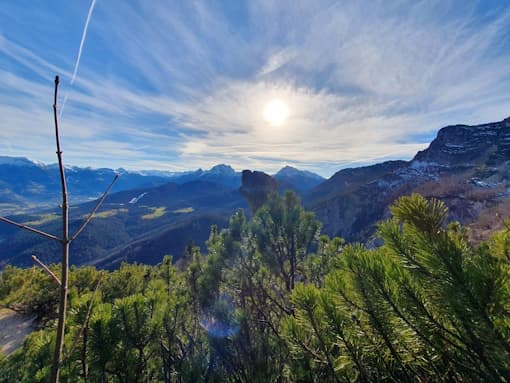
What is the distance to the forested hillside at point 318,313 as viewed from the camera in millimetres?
1300

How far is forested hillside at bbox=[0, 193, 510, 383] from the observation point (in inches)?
51.2

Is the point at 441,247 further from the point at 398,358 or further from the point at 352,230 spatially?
the point at 352,230

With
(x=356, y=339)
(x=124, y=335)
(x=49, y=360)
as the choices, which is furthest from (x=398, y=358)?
(x=49, y=360)

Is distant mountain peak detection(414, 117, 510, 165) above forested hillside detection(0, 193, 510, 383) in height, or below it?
above

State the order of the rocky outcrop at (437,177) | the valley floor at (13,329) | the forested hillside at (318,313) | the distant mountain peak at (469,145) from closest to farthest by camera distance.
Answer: the forested hillside at (318,313), the valley floor at (13,329), the rocky outcrop at (437,177), the distant mountain peak at (469,145)

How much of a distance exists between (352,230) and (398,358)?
373ft

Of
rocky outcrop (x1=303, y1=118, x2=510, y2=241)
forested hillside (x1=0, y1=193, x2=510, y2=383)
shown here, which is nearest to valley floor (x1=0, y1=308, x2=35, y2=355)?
forested hillside (x1=0, y1=193, x2=510, y2=383)

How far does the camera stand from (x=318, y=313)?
2.09 m

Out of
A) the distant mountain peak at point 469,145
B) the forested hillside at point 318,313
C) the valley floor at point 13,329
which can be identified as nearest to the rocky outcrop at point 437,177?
the distant mountain peak at point 469,145

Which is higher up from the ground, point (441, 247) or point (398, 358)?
point (441, 247)

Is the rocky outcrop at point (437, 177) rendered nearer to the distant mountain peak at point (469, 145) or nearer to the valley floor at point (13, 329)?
the distant mountain peak at point (469, 145)

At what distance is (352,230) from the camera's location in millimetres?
105812

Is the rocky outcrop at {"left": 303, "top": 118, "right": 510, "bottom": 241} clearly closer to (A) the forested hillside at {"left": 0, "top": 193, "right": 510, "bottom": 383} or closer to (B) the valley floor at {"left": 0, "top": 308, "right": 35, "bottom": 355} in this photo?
(A) the forested hillside at {"left": 0, "top": 193, "right": 510, "bottom": 383}

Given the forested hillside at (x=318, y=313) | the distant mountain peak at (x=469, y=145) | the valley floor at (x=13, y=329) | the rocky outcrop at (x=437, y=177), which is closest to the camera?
the forested hillside at (x=318, y=313)
